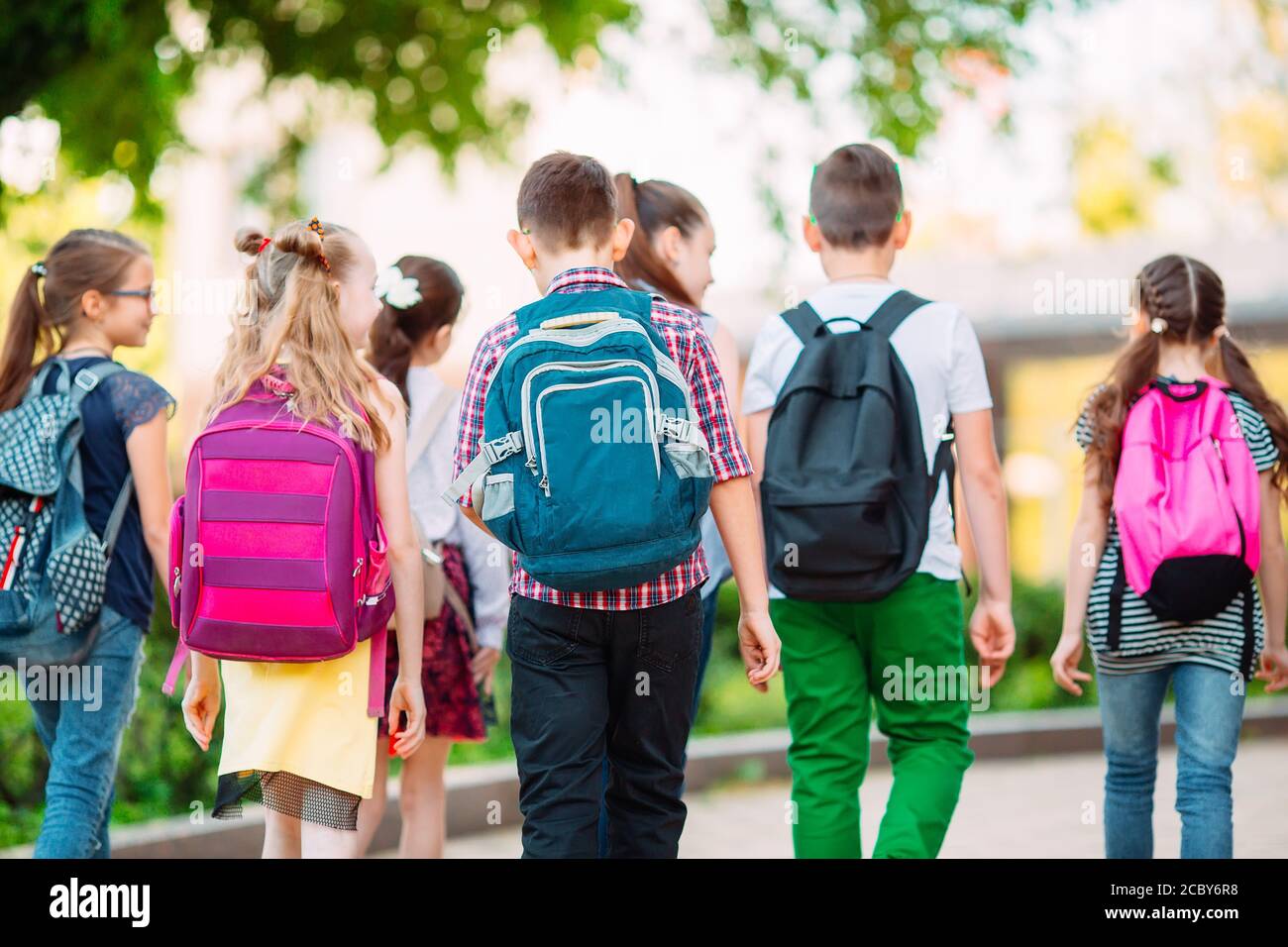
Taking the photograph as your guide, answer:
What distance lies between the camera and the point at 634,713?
3.29m

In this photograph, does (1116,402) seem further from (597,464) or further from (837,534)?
(597,464)

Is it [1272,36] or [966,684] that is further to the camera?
[1272,36]

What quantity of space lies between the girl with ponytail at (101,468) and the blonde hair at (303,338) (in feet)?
1.94

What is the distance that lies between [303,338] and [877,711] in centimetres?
174

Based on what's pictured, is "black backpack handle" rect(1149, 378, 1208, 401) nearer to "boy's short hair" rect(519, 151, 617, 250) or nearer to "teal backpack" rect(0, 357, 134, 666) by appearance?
"boy's short hair" rect(519, 151, 617, 250)

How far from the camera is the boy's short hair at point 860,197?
385 cm

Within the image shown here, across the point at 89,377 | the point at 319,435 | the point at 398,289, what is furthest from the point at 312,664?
the point at 398,289

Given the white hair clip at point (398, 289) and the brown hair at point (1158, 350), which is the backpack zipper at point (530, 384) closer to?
the white hair clip at point (398, 289)

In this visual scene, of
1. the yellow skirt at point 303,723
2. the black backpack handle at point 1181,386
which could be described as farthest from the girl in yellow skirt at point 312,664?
the black backpack handle at point 1181,386

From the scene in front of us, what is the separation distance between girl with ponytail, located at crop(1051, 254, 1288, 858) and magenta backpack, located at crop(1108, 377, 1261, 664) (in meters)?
0.05
